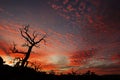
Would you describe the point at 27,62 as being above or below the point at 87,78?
above

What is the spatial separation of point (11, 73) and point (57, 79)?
4.86m

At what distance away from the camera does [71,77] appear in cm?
1772

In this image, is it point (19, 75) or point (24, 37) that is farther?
point (24, 37)

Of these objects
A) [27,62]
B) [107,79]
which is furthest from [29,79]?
[27,62]

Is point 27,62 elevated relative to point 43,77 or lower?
elevated

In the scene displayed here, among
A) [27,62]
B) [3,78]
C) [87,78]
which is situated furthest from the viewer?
[27,62]

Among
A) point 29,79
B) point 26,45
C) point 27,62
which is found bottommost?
point 29,79

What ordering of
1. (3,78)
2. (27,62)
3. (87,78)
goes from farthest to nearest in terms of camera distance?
(27,62), (87,78), (3,78)

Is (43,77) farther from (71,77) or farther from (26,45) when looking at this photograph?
(26,45)

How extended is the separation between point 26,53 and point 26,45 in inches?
73.8

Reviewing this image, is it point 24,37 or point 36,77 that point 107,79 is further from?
point 24,37

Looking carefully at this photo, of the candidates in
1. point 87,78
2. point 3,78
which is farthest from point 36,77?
point 87,78

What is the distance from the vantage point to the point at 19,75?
677 inches

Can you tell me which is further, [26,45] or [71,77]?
[26,45]
